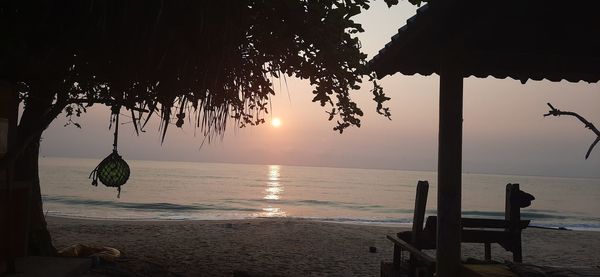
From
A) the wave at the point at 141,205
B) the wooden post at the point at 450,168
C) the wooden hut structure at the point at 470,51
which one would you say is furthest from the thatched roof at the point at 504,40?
the wave at the point at 141,205

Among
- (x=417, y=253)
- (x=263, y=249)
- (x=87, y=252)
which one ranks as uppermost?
(x=417, y=253)

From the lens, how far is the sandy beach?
10.9 metres

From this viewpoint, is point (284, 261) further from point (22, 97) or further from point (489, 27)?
point (489, 27)

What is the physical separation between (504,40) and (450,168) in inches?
61.8

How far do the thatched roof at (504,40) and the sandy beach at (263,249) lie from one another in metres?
5.08

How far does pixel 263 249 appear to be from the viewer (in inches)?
573

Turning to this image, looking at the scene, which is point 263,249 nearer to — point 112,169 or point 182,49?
point 112,169

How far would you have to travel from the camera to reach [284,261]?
492 inches

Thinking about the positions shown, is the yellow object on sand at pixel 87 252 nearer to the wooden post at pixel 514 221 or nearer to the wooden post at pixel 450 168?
the wooden post at pixel 450 168

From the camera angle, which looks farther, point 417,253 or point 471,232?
point 471,232

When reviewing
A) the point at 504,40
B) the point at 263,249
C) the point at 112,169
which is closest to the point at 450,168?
the point at 504,40

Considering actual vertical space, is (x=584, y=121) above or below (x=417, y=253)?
above

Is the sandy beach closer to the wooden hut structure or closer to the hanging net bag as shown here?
the hanging net bag

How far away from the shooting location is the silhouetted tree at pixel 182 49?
13.1ft
